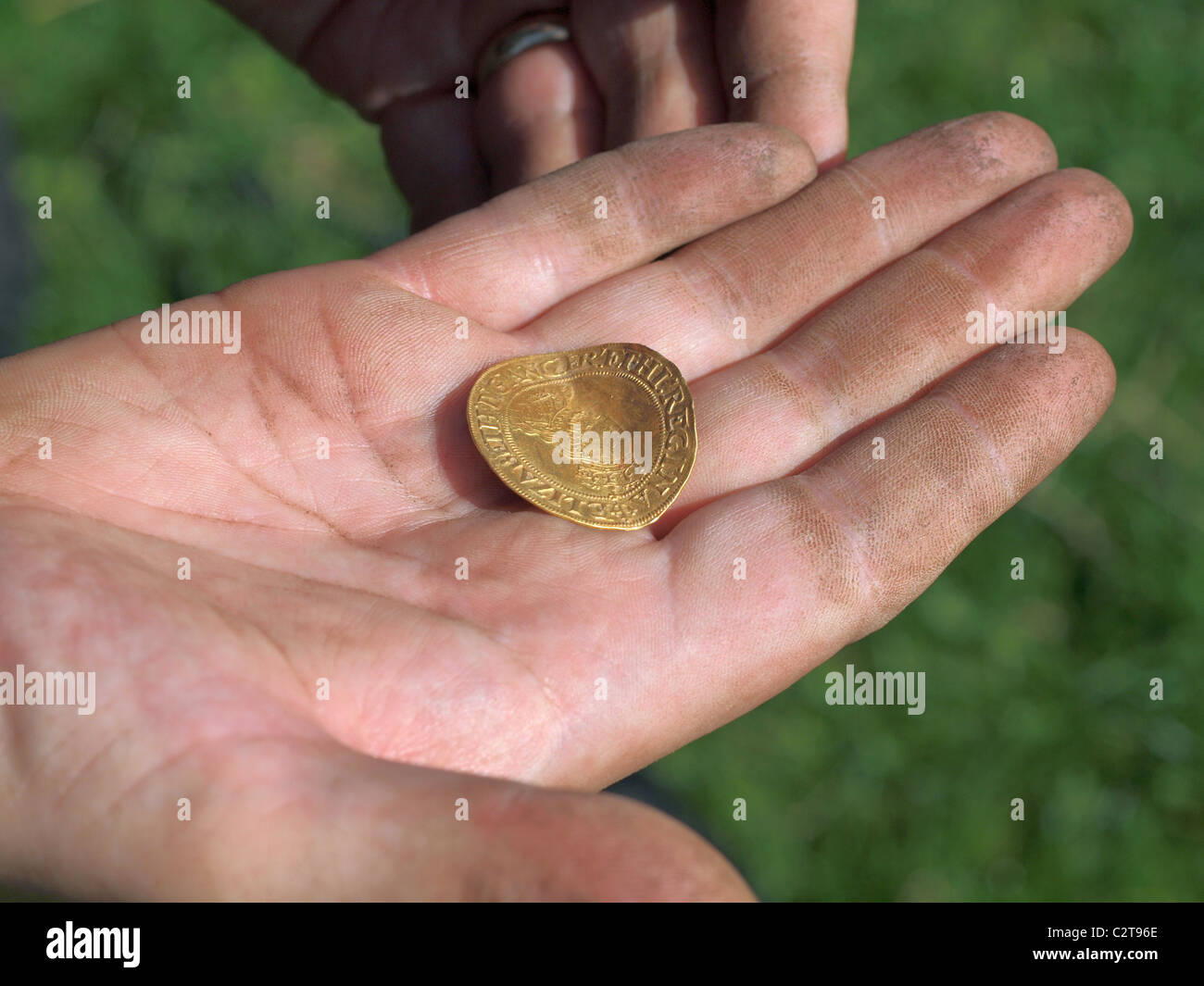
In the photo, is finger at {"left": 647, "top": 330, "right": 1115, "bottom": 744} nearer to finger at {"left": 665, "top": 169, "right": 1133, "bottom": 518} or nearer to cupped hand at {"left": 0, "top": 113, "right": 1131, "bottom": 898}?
cupped hand at {"left": 0, "top": 113, "right": 1131, "bottom": 898}

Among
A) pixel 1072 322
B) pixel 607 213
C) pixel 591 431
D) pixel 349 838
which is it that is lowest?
pixel 349 838

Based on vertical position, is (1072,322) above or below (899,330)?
above

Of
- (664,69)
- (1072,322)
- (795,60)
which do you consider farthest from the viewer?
(1072,322)

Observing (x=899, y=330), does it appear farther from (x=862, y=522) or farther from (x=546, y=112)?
(x=546, y=112)

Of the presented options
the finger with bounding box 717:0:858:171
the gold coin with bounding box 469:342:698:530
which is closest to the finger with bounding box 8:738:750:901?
the gold coin with bounding box 469:342:698:530

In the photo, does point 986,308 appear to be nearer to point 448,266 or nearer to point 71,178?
point 448,266

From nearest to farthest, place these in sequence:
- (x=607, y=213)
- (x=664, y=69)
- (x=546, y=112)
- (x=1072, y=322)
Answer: (x=607, y=213), (x=664, y=69), (x=546, y=112), (x=1072, y=322)

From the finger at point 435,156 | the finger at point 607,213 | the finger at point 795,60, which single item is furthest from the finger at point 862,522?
the finger at point 435,156

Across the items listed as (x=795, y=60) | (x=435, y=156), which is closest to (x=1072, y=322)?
(x=795, y=60)
